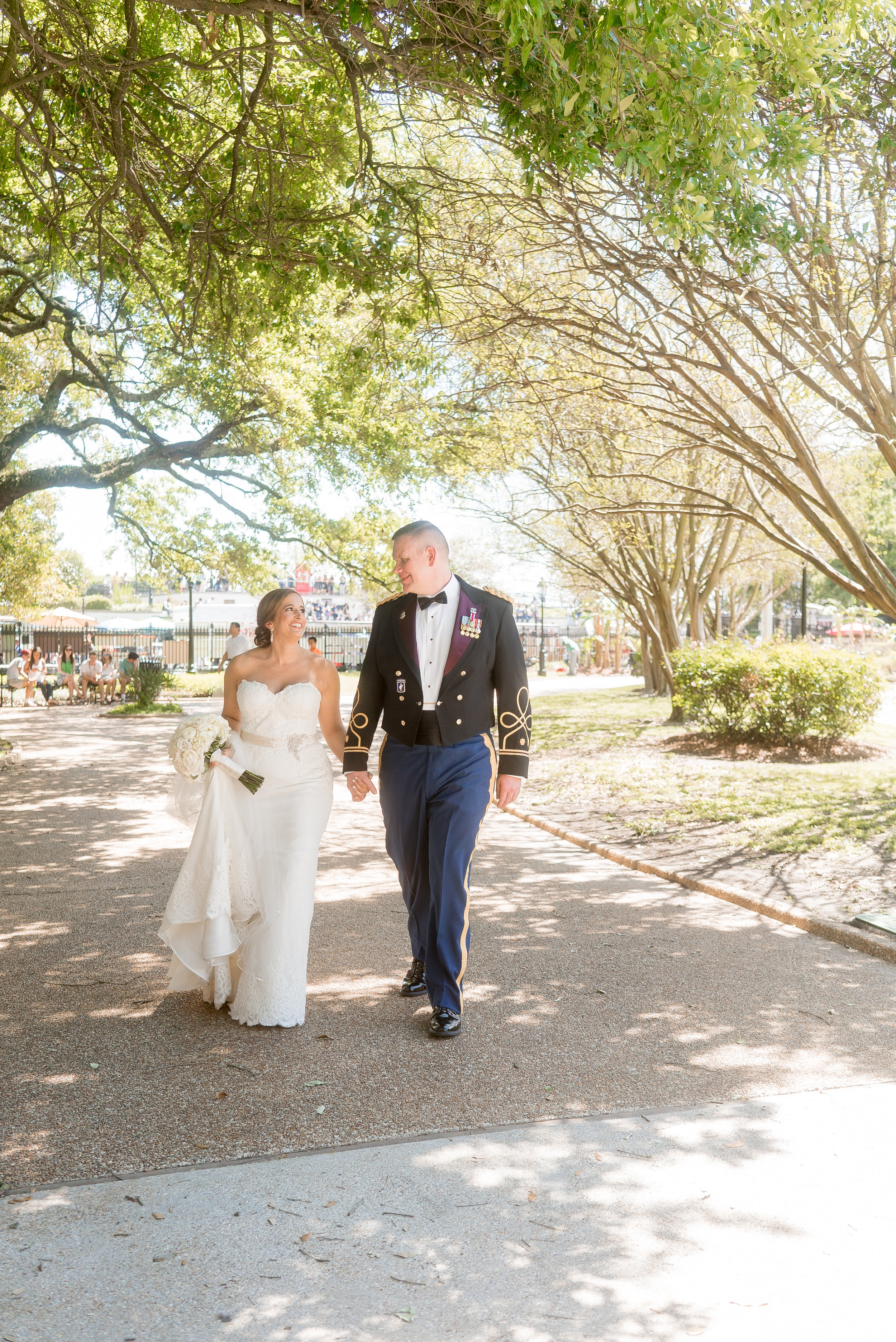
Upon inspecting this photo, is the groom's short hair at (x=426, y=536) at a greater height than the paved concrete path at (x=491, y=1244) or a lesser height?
greater

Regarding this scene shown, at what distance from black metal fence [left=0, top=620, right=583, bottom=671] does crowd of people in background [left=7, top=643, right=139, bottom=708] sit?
7.58 m

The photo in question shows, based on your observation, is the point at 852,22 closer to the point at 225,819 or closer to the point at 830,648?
the point at 225,819

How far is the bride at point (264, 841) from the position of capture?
197 inches

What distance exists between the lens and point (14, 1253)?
10.1 feet

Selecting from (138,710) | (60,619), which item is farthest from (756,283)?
(60,619)

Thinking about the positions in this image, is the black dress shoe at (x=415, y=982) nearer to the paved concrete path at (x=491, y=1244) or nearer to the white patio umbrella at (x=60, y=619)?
the paved concrete path at (x=491, y=1244)

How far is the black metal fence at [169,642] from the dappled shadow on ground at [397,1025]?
1300 inches

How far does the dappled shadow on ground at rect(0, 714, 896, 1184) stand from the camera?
13.2ft

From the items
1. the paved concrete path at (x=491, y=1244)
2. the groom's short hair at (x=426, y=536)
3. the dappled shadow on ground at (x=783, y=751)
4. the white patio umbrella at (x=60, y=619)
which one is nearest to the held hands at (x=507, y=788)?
the groom's short hair at (x=426, y=536)

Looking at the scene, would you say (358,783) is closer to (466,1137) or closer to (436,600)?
(436,600)

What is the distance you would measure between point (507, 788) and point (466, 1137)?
1.71 meters

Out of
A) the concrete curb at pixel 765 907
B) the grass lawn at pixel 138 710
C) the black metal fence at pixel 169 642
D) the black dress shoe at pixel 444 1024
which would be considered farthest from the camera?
the black metal fence at pixel 169 642

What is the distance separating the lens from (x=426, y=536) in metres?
5.20

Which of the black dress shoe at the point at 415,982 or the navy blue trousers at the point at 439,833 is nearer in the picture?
the navy blue trousers at the point at 439,833
